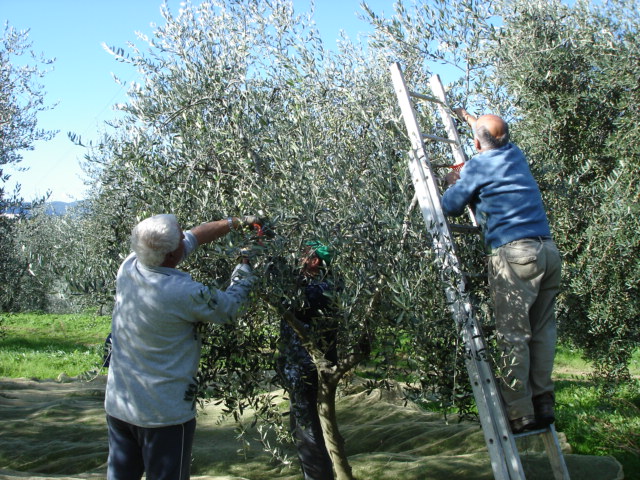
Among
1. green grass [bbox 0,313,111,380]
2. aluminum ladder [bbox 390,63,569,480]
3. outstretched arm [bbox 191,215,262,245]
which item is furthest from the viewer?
green grass [bbox 0,313,111,380]

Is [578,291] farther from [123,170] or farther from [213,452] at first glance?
[123,170]

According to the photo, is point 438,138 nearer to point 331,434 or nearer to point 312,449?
point 331,434

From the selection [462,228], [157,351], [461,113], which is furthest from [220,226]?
[461,113]

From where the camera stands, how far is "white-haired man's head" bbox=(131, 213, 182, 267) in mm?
3934

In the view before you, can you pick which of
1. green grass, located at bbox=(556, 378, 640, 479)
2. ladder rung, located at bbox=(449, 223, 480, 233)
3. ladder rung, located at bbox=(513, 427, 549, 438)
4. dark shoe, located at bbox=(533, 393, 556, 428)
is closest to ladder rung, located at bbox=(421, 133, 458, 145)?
ladder rung, located at bbox=(449, 223, 480, 233)

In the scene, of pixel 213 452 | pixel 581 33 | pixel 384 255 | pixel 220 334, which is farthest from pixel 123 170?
pixel 581 33

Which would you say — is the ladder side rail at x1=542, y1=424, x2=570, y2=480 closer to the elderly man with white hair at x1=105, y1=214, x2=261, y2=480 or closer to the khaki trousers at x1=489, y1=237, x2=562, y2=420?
the khaki trousers at x1=489, y1=237, x2=562, y2=420

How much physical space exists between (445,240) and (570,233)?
18.1 feet

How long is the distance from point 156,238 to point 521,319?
2.55m

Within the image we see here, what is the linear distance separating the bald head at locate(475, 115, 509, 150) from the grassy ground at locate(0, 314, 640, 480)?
2.26 metres

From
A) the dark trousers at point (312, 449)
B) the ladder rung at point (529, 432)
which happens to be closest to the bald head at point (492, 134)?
the ladder rung at point (529, 432)

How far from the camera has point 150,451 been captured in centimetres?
389

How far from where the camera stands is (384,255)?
4.23 metres

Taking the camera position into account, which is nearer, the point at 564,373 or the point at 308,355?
the point at 308,355
